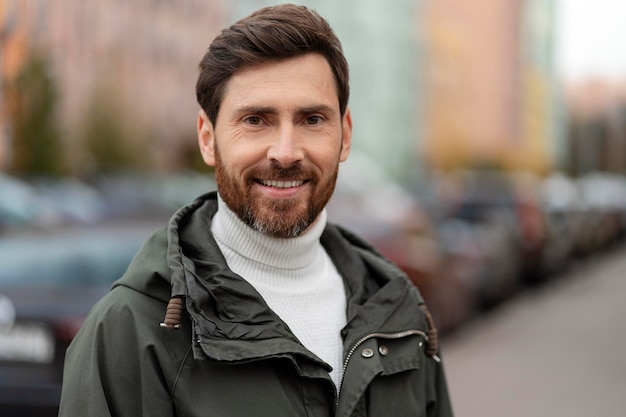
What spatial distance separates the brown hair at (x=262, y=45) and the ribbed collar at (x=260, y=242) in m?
0.24

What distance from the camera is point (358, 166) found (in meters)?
30.4

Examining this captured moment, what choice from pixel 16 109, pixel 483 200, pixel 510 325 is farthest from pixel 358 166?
pixel 510 325

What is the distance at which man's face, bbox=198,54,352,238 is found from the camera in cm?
212

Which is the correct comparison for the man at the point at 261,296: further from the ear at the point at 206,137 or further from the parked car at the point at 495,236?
the parked car at the point at 495,236

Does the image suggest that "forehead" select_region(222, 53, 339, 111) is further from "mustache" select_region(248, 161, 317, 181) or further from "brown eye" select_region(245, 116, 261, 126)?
"mustache" select_region(248, 161, 317, 181)

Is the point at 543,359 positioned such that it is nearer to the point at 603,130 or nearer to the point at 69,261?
the point at 69,261

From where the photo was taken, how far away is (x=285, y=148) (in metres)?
2.12

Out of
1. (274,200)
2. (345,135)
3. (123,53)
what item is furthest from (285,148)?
(123,53)

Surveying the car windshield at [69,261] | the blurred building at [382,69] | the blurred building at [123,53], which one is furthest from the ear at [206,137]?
the blurred building at [123,53]

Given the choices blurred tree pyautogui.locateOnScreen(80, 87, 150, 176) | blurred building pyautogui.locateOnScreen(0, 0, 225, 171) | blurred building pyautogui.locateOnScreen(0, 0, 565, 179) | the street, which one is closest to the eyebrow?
the street

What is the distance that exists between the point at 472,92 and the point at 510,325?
90665mm

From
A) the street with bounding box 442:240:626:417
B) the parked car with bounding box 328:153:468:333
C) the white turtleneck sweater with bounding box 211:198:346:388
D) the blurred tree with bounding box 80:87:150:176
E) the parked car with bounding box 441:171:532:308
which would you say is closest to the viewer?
the white turtleneck sweater with bounding box 211:198:346:388

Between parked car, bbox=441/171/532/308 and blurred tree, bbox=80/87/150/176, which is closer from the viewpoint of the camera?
parked car, bbox=441/171/532/308

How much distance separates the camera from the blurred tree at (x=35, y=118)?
96.2 ft
